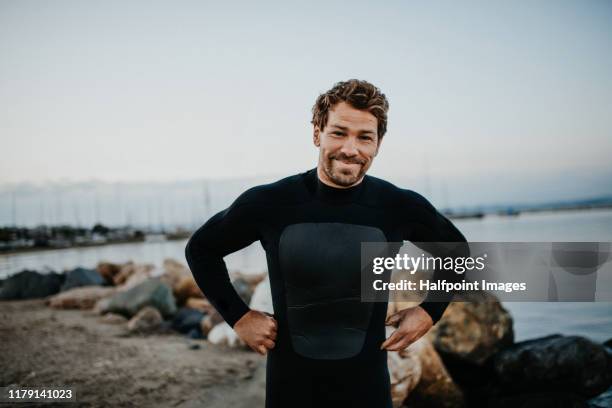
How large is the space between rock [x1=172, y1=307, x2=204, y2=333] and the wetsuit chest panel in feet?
18.4

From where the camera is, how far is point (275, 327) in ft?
7.54

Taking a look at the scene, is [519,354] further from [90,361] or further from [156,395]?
[90,361]

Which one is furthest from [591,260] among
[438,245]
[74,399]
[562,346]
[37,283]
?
[37,283]

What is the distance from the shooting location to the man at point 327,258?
2.22 metres

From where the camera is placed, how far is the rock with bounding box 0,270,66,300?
34.2ft

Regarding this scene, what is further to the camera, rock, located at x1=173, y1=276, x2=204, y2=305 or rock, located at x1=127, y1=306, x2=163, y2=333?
rock, located at x1=173, y1=276, x2=204, y2=305

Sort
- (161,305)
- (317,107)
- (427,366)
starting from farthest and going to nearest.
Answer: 1. (161,305)
2. (427,366)
3. (317,107)

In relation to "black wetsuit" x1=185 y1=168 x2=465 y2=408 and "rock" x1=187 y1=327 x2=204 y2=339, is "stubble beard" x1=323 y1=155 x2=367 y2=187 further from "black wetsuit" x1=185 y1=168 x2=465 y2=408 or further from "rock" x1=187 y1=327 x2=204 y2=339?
"rock" x1=187 y1=327 x2=204 y2=339

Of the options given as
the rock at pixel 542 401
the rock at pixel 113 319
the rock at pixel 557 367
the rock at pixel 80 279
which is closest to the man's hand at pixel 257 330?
the rock at pixel 542 401

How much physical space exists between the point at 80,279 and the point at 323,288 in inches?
453

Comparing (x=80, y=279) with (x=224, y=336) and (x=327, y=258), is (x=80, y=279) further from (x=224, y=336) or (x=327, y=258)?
(x=327, y=258)

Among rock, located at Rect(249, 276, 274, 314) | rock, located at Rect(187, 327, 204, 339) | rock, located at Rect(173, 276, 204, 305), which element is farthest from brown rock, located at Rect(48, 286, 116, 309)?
rock, located at Rect(249, 276, 274, 314)

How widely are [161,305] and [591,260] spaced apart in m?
8.26

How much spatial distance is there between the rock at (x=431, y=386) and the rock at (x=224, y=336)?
8.78ft
